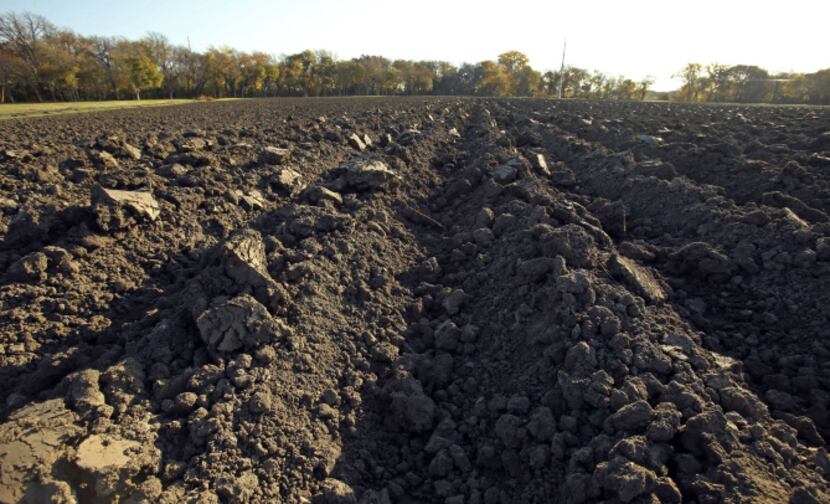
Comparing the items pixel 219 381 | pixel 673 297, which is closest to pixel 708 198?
pixel 673 297

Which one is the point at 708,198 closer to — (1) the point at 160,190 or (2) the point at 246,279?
(2) the point at 246,279

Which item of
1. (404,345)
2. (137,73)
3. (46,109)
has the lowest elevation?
(404,345)

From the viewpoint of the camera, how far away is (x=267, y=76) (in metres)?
63.2

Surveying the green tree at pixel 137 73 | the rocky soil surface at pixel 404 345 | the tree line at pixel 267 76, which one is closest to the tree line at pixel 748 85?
the tree line at pixel 267 76

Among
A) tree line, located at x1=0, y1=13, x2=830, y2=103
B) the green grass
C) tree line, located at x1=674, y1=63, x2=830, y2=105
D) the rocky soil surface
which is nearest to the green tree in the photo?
tree line, located at x1=0, y1=13, x2=830, y2=103

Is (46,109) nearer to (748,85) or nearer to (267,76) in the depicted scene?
(267,76)

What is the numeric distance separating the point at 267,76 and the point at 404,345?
67675 millimetres

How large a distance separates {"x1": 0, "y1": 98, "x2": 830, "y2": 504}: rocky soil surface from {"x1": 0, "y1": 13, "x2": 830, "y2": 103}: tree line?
46847 mm

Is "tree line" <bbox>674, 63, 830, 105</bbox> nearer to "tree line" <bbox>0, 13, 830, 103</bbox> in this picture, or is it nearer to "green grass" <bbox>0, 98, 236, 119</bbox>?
"tree line" <bbox>0, 13, 830, 103</bbox>

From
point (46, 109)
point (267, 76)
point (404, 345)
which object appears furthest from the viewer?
point (267, 76)

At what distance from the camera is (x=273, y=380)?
12.6ft

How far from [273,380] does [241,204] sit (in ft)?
14.9

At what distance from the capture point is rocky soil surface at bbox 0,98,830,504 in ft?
10.1

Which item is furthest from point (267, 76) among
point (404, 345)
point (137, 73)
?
point (404, 345)
